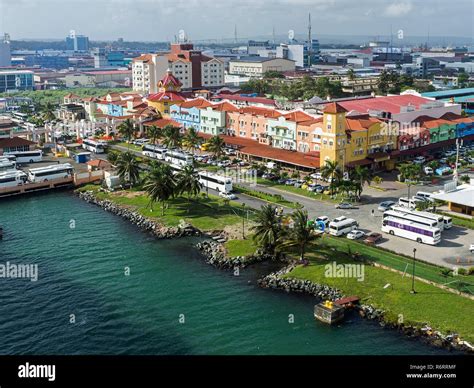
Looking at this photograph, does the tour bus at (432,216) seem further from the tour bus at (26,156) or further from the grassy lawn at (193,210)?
the tour bus at (26,156)

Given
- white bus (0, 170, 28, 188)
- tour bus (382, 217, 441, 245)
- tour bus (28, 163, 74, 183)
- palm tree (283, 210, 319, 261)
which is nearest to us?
palm tree (283, 210, 319, 261)

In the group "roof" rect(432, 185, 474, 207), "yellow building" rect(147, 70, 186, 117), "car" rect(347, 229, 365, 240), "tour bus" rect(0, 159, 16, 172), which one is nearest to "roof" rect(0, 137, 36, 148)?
"tour bus" rect(0, 159, 16, 172)

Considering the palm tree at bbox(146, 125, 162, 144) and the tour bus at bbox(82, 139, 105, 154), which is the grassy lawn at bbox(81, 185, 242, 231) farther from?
the tour bus at bbox(82, 139, 105, 154)

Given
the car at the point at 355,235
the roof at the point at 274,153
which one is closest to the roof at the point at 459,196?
the car at the point at 355,235

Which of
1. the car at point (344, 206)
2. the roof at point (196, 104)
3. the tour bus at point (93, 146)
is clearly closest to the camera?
the car at point (344, 206)

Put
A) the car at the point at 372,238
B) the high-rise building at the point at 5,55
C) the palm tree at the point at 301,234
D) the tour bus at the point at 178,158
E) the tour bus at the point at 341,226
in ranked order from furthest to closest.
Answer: the high-rise building at the point at 5,55 → the tour bus at the point at 178,158 → the tour bus at the point at 341,226 → the car at the point at 372,238 → the palm tree at the point at 301,234
